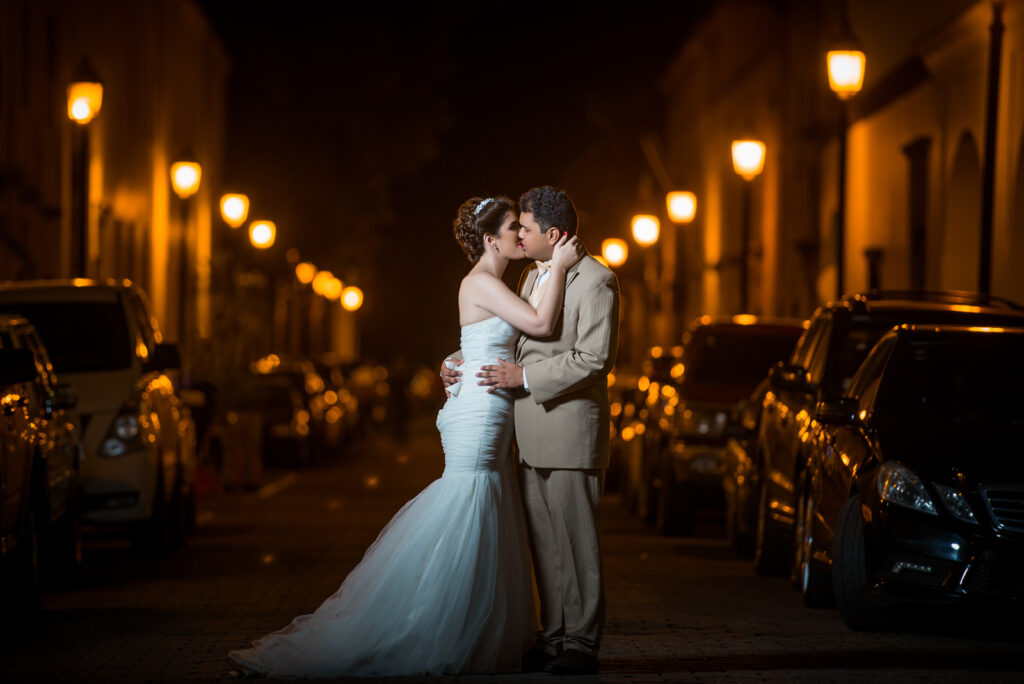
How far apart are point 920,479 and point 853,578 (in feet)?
2.28

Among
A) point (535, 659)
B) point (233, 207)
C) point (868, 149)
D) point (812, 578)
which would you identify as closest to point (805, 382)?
point (812, 578)

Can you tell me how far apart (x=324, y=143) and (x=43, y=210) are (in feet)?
84.7

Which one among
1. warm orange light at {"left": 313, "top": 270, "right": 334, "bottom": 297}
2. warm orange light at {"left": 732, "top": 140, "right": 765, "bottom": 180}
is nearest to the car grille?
warm orange light at {"left": 732, "top": 140, "right": 765, "bottom": 180}

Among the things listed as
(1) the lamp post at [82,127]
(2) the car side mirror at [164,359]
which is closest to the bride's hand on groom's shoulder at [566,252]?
(2) the car side mirror at [164,359]

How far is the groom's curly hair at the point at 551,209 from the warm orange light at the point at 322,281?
51823 mm

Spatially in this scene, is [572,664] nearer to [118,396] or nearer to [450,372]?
[450,372]

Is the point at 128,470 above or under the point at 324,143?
under

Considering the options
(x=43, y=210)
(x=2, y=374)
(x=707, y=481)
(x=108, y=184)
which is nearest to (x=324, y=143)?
(x=108, y=184)

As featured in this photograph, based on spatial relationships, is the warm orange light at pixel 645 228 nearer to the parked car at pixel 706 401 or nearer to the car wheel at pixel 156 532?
the parked car at pixel 706 401

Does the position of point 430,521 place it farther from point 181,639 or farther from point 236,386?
point 236,386

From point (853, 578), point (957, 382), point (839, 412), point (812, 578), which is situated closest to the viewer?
point (853, 578)

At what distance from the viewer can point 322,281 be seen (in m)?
62.1

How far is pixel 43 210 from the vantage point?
92.3 ft

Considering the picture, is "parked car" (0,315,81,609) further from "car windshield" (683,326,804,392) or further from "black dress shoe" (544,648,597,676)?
"car windshield" (683,326,804,392)
